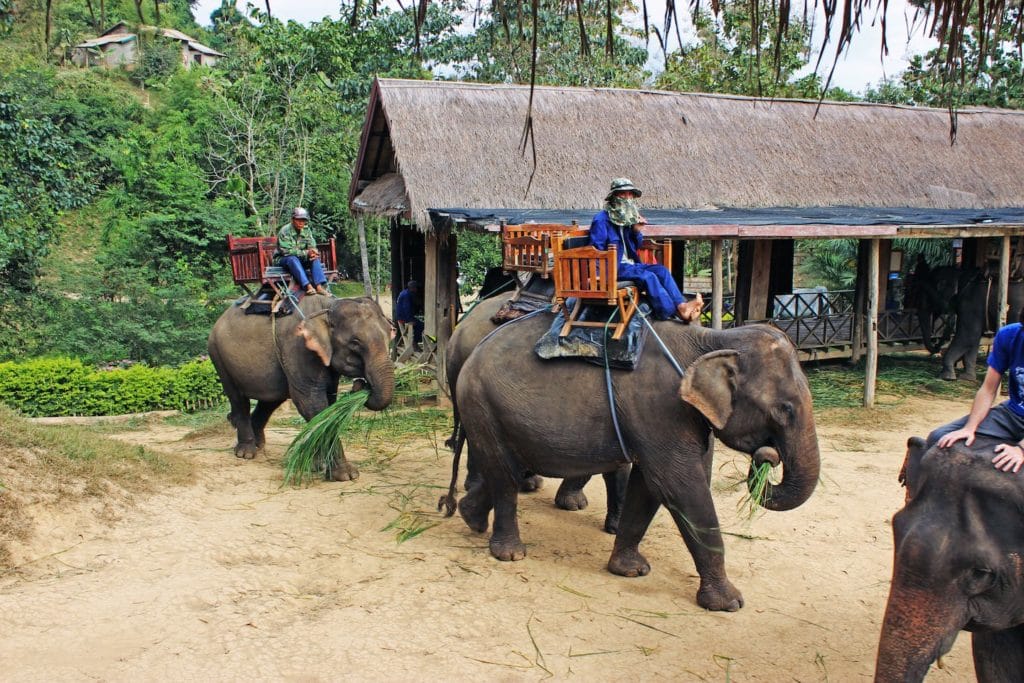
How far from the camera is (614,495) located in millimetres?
7004

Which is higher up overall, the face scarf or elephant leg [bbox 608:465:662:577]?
the face scarf

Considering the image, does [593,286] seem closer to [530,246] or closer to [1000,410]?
[530,246]

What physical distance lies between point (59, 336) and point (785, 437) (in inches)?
482

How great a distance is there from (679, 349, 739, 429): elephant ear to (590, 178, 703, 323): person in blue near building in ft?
1.94

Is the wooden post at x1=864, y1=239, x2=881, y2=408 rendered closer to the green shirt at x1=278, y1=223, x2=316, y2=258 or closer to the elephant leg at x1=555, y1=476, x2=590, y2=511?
the elephant leg at x1=555, y1=476, x2=590, y2=511

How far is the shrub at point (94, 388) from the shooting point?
11.7 meters

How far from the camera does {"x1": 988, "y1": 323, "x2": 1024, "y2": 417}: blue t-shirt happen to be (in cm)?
379

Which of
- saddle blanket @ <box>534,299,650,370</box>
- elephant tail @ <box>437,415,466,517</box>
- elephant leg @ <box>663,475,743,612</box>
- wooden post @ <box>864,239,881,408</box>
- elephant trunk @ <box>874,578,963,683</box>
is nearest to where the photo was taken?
elephant trunk @ <box>874,578,963,683</box>

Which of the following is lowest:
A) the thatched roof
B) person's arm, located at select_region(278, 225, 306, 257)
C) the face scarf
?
person's arm, located at select_region(278, 225, 306, 257)

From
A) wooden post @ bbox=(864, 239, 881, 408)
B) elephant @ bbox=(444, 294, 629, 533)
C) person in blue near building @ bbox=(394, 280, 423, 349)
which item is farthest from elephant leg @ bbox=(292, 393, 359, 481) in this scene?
wooden post @ bbox=(864, 239, 881, 408)

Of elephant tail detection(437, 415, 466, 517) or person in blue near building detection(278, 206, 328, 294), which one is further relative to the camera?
person in blue near building detection(278, 206, 328, 294)

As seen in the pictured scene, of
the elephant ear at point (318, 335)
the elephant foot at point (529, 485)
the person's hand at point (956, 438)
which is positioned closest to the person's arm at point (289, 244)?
the elephant ear at point (318, 335)

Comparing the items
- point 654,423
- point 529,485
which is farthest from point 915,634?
point 529,485

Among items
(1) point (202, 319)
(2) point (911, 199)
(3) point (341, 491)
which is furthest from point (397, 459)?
(2) point (911, 199)
